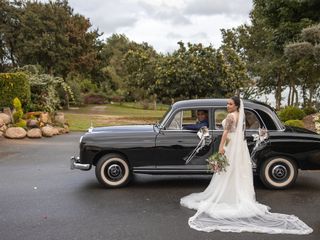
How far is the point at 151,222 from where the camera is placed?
5328 mm

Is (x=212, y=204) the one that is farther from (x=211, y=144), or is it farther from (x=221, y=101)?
(x=221, y=101)

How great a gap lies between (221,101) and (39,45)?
94.1ft

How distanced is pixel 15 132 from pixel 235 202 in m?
10.9

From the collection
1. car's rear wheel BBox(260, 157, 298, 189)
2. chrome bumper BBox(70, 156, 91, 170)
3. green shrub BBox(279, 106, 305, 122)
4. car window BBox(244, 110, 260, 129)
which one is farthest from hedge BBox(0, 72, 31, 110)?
car's rear wheel BBox(260, 157, 298, 189)

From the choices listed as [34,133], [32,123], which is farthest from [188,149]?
[32,123]

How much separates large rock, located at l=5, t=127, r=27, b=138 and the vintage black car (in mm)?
8082

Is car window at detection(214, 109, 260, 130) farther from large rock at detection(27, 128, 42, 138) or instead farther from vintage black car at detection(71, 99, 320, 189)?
large rock at detection(27, 128, 42, 138)

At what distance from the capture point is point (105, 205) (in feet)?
20.2

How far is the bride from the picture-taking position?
201 inches

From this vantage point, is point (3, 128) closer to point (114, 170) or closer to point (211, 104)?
point (114, 170)

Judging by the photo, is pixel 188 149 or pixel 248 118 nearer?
pixel 188 149

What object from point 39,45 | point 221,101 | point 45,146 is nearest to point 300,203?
point 221,101

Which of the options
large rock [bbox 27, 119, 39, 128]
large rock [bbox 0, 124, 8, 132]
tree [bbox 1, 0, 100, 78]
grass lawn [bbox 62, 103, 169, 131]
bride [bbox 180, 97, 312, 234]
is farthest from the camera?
tree [bbox 1, 0, 100, 78]

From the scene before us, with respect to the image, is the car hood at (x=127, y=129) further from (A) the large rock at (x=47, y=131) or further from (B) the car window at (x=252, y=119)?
(A) the large rock at (x=47, y=131)
